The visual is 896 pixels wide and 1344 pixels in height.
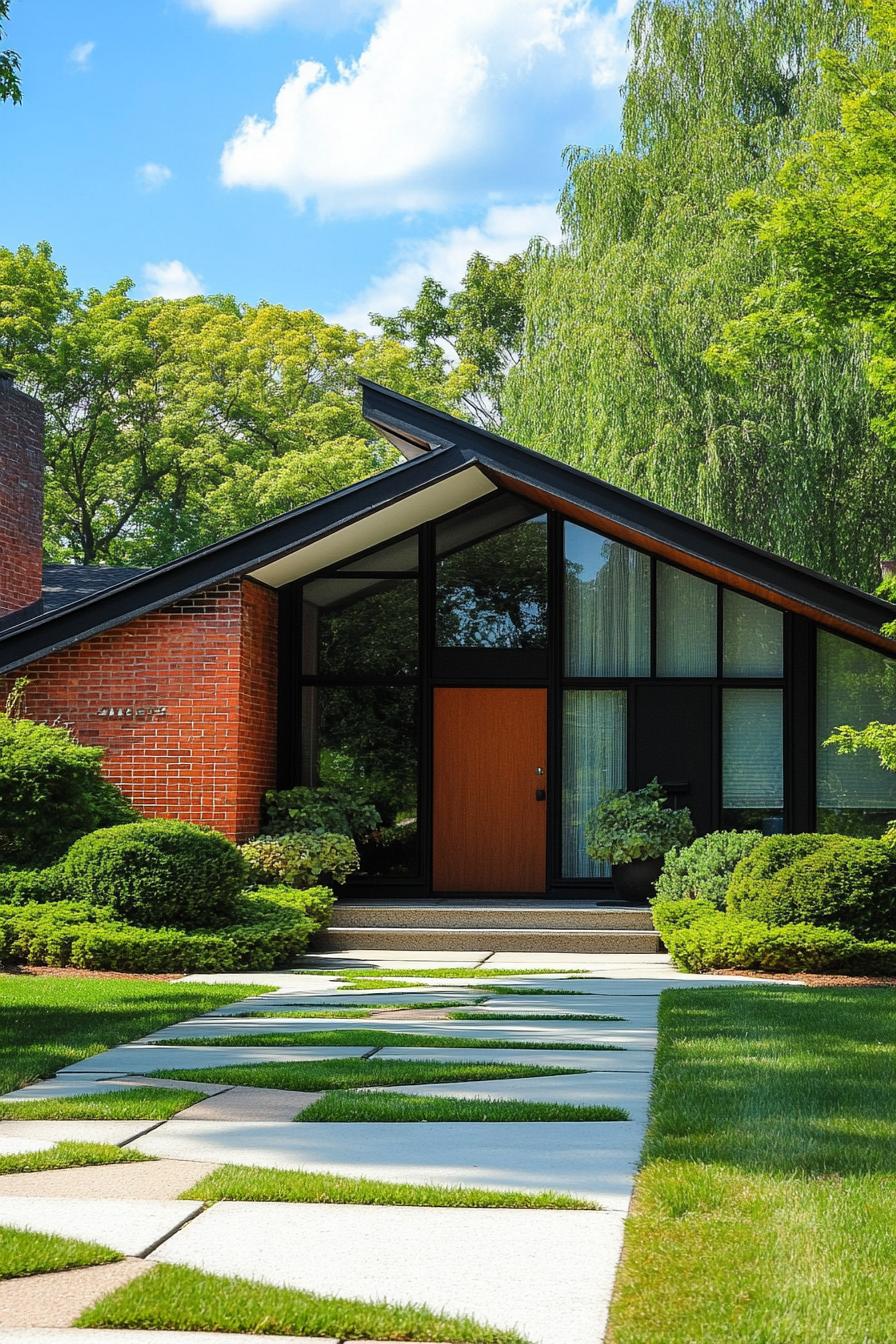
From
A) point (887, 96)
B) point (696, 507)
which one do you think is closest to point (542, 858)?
point (696, 507)

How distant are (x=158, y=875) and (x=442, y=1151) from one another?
679cm

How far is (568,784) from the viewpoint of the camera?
15.4m

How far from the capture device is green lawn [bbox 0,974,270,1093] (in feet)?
21.6

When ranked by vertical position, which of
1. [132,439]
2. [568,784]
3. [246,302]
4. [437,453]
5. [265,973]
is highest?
[246,302]

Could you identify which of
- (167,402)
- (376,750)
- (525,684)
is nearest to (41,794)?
(376,750)

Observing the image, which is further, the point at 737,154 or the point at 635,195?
the point at 635,195

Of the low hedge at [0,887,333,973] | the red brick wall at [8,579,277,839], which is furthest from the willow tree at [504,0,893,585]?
the low hedge at [0,887,333,973]

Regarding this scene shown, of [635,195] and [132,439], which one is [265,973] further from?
[132,439]

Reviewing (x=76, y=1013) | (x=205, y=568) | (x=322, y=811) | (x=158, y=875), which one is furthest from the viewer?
(x=322, y=811)

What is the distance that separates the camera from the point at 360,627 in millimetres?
15648

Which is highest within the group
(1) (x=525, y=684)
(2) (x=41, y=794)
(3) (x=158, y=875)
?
(1) (x=525, y=684)

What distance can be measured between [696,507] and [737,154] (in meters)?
5.68

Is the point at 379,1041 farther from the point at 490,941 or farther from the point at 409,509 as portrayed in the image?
the point at 409,509

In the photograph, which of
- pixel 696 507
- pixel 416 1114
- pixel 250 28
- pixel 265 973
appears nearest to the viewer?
pixel 416 1114
